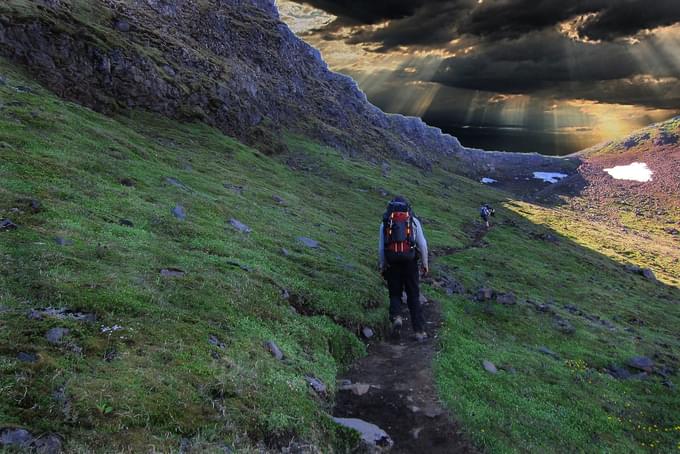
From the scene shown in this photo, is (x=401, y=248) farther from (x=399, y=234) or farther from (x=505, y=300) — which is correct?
(x=505, y=300)

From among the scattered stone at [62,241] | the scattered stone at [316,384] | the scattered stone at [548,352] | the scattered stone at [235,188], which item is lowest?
the scattered stone at [548,352]

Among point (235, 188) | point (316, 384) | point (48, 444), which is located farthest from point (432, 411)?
point (235, 188)

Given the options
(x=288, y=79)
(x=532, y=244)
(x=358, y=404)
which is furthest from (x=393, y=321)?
(x=288, y=79)

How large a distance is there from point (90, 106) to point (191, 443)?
55.8 m

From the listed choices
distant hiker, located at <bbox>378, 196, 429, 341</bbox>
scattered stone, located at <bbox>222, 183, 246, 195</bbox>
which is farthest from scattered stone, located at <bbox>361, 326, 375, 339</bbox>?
scattered stone, located at <bbox>222, 183, 246, 195</bbox>

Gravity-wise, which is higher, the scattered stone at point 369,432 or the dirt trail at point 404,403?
the scattered stone at point 369,432

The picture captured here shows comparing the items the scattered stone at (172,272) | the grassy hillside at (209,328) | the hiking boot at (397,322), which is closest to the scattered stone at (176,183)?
the grassy hillside at (209,328)

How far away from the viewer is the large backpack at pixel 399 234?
54.9ft

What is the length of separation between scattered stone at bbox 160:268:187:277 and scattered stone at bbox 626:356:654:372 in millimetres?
26686

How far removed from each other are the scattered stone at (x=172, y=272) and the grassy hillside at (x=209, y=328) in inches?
6.5

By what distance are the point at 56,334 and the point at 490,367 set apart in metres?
16.0

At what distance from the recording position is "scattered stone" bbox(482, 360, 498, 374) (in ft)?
57.6

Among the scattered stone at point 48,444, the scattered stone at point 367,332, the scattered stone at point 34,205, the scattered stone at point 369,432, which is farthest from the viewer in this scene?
the scattered stone at point 367,332

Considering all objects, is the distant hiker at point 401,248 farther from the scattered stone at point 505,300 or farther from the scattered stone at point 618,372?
the scattered stone at point 505,300
